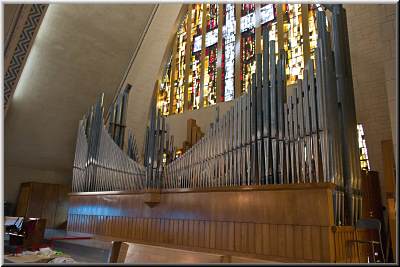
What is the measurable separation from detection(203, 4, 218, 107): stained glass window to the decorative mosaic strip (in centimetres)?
438

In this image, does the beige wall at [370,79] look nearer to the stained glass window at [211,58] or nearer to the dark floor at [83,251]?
the stained glass window at [211,58]

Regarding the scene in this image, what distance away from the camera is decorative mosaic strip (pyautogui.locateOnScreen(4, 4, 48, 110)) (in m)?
7.31

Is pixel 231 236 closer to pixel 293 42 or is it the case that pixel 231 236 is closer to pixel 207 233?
pixel 207 233

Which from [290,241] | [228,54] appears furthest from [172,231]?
[228,54]

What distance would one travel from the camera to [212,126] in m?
5.66

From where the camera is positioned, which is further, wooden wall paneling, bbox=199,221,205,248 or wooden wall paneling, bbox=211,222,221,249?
wooden wall paneling, bbox=199,221,205,248

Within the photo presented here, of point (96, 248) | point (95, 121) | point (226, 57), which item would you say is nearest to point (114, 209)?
point (96, 248)

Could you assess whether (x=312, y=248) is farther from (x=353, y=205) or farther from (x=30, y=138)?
(x=30, y=138)

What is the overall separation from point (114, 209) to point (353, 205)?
14.0ft

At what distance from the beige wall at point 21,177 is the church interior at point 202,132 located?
38mm

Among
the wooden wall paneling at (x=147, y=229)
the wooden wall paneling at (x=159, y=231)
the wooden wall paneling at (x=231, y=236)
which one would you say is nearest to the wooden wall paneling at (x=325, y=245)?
the wooden wall paneling at (x=231, y=236)

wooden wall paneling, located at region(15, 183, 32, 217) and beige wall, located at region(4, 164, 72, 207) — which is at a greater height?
beige wall, located at region(4, 164, 72, 207)

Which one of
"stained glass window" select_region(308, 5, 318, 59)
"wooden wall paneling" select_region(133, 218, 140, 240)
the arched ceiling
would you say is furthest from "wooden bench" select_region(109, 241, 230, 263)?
the arched ceiling

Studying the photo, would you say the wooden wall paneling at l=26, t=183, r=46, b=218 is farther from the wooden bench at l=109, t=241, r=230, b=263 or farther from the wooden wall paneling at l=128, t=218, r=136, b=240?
the wooden bench at l=109, t=241, r=230, b=263
